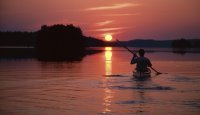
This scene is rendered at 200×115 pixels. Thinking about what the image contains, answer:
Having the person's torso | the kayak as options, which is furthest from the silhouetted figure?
the kayak

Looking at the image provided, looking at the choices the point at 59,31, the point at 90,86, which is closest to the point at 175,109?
the point at 90,86

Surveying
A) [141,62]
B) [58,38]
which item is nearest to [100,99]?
[141,62]

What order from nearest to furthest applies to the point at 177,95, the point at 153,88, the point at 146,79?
the point at 177,95 → the point at 153,88 → the point at 146,79

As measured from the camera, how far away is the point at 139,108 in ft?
45.0

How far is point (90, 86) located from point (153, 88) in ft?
10.5

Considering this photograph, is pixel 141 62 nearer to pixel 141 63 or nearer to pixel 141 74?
pixel 141 63

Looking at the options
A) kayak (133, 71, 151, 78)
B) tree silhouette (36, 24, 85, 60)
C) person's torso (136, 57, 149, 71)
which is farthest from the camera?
tree silhouette (36, 24, 85, 60)

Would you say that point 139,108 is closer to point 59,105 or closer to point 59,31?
point 59,105

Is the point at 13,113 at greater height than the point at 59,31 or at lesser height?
lesser

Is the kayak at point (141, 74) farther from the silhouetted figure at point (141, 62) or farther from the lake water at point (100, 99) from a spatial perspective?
the lake water at point (100, 99)

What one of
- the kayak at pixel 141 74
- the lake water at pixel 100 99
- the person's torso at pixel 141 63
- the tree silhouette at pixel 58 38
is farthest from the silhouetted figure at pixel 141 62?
the tree silhouette at pixel 58 38

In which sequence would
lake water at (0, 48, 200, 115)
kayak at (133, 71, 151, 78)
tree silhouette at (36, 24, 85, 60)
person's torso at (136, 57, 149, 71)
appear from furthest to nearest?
tree silhouette at (36, 24, 85, 60)
kayak at (133, 71, 151, 78)
person's torso at (136, 57, 149, 71)
lake water at (0, 48, 200, 115)

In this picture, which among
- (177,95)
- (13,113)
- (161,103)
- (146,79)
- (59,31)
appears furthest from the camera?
(59,31)

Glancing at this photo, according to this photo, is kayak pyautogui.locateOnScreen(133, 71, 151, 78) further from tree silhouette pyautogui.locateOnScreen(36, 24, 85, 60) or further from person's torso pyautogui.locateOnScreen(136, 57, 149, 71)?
tree silhouette pyautogui.locateOnScreen(36, 24, 85, 60)
